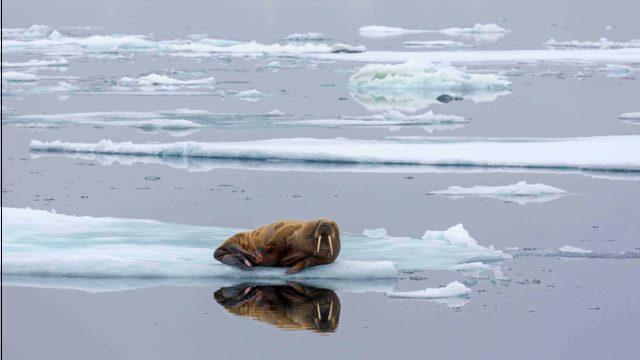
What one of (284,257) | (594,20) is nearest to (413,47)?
(594,20)

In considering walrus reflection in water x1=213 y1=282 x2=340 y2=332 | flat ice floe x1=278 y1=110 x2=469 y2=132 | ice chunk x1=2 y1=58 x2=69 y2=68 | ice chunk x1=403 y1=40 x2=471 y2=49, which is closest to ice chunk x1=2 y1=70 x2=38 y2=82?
ice chunk x1=2 y1=58 x2=69 y2=68

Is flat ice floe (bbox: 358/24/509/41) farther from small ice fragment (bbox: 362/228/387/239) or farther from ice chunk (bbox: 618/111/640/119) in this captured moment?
small ice fragment (bbox: 362/228/387/239)

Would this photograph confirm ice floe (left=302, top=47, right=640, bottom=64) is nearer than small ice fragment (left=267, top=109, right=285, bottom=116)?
No

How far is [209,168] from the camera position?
1078cm

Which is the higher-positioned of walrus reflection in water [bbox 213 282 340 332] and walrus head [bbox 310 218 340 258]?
walrus head [bbox 310 218 340 258]

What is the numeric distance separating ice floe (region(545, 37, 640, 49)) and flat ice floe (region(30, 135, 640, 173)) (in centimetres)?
1596

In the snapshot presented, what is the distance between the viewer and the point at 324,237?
6488 millimetres

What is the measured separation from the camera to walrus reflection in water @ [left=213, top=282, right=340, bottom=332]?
577 centimetres

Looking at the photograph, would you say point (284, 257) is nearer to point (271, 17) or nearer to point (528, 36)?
point (528, 36)

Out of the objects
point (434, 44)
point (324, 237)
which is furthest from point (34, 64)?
point (324, 237)

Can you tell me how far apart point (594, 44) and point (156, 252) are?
73.9 ft

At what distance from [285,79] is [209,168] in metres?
10.3

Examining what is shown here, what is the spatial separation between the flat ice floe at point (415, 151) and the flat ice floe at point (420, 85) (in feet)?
17.8

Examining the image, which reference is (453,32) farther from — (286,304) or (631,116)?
(286,304)
